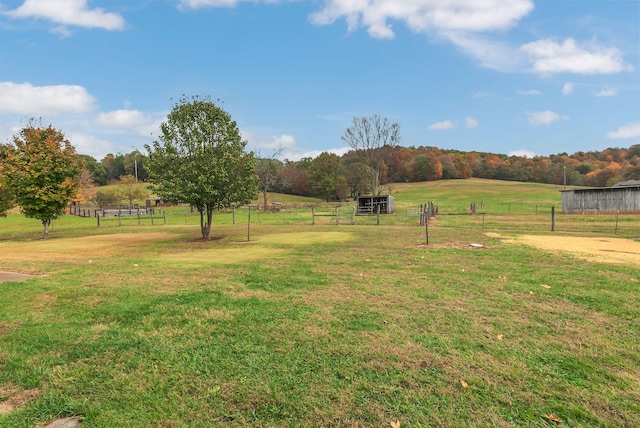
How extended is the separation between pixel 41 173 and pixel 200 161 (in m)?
11.6

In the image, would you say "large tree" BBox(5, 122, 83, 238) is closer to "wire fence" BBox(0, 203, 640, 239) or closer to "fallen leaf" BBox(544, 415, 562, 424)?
"wire fence" BBox(0, 203, 640, 239)

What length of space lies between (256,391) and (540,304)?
5.19m

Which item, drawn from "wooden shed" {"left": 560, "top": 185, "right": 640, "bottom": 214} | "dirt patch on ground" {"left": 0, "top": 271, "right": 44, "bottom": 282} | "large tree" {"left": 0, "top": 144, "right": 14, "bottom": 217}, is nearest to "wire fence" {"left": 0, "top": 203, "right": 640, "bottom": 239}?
"wooden shed" {"left": 560, "top": 185, "right": 640, "bottom": 214}

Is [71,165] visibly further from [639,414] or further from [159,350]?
[639,414]

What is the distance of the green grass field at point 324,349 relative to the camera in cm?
324

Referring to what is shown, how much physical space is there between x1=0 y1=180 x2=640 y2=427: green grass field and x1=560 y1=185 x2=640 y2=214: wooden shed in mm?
34412

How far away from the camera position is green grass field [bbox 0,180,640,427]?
3240 millimetres

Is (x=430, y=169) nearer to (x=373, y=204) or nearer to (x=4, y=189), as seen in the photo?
(x=373, y=204)

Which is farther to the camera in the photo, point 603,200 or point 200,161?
point 603,200

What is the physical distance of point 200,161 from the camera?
17.2 meters

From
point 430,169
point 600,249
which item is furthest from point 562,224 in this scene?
point 430,169

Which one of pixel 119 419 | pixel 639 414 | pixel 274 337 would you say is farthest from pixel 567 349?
pixel 119 419

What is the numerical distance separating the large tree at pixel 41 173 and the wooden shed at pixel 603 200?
45.1m

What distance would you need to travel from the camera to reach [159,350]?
174 inches
